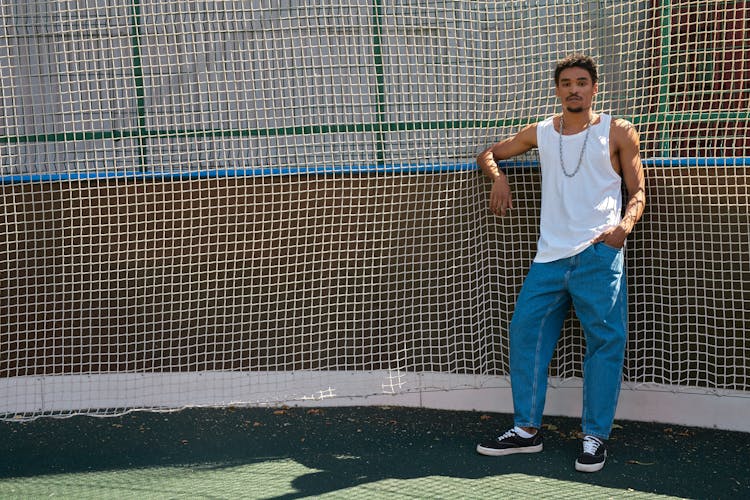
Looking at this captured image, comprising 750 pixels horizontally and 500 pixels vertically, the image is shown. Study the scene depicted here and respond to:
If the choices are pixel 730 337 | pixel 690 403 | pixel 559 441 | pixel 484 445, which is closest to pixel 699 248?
pixel 730 337

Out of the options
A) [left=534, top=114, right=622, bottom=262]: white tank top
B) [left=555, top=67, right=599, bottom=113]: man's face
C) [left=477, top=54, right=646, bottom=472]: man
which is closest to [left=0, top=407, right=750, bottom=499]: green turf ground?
[left=477, top=54, right=646, bottom=472]: man

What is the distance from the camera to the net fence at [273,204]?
5.09 metres

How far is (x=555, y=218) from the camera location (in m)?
4.40

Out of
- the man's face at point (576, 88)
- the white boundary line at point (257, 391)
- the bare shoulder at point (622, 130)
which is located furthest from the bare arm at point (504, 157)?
the white boundary line at point (257, 391)

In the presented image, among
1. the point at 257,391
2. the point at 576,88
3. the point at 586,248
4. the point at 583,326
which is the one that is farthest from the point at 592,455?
the point at 257,391

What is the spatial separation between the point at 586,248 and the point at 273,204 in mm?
1799

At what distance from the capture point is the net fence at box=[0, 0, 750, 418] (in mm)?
5086

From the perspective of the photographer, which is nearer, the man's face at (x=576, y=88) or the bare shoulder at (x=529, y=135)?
the man's face at (x=576, y=88)

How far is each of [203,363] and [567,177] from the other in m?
2.28

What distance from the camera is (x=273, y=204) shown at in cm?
517

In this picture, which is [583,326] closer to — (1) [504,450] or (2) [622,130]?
(1) [504,450]

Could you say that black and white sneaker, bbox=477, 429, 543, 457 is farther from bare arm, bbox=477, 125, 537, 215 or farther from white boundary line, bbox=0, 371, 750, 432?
bare arm, bbox=477, 125, 537, 215

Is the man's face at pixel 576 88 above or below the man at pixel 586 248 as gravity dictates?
above

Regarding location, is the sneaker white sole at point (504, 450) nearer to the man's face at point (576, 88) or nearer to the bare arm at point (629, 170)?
the bare arm at point (629, 170)
